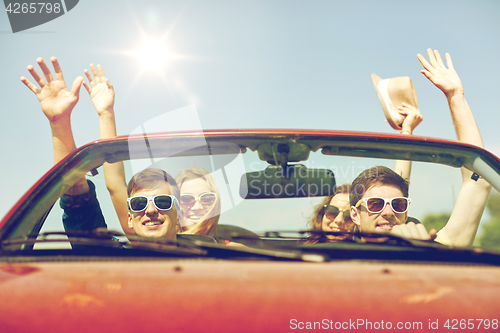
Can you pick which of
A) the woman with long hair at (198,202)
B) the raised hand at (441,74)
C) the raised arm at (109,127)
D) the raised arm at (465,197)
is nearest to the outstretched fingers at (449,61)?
the raised hand at (441,74)

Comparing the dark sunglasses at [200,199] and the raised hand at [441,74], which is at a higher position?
the raised hand at [441,74]

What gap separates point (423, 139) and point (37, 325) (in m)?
2.09

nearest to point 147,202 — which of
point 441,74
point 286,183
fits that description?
point 286,183

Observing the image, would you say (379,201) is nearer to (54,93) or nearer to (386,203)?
(386,203)

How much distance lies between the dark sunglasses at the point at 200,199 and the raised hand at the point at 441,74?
2.30 m

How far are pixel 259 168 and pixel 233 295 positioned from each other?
3.37 feet

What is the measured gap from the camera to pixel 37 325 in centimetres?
121

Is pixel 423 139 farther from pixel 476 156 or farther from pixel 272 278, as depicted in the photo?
pixel 272 278

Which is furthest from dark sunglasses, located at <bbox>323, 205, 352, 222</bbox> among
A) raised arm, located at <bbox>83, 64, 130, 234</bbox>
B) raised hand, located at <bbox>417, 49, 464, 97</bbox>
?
raised hand, located at <bbox>417, 49, 464, 97</bbox>

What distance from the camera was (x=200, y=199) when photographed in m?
2.44

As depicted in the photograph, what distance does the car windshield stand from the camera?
211 cm

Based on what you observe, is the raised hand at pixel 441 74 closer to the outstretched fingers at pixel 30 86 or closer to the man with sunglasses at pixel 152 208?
the man with sunglasses at pixel 152 208

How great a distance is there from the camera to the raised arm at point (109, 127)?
2354 mm

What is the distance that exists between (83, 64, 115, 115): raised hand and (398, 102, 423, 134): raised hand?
8.72ft
